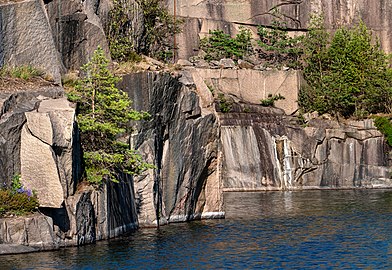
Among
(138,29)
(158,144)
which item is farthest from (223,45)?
(158,144)

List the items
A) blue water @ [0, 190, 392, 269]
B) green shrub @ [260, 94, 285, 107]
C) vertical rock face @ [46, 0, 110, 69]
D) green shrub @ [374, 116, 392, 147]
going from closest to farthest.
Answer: blue water @ [0, 190, 392, 269] < vertical rock face @ [46, 0, 110, 69] < green shrub @ [374, 116, 392, 147] < green shrub @ [260, 94, 285, 107]

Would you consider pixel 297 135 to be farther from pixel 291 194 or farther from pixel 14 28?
pixel 14 28

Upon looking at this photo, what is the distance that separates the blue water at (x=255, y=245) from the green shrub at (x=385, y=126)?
2234 centimetres

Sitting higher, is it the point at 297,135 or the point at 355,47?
the point at 355,47

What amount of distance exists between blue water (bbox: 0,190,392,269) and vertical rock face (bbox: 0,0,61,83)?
9818mm

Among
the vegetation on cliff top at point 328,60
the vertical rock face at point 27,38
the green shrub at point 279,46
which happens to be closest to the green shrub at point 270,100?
the vegetation on cliff top at point 328,60

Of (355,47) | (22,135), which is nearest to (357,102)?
(355,47)

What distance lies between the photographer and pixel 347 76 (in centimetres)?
9475

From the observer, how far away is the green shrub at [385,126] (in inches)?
3324

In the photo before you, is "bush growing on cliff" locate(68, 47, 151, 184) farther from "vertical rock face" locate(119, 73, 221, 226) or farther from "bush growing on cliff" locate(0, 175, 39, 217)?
"bush growing on cliff" locate(0, 175, 39, 217)

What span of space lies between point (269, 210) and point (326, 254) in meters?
20.5

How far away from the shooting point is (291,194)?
77125 mm

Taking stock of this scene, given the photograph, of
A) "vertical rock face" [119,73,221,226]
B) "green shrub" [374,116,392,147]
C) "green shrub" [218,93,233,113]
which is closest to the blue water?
"vertical rock face" [119,73,221,226]

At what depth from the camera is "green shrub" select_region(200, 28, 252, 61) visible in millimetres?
96812
